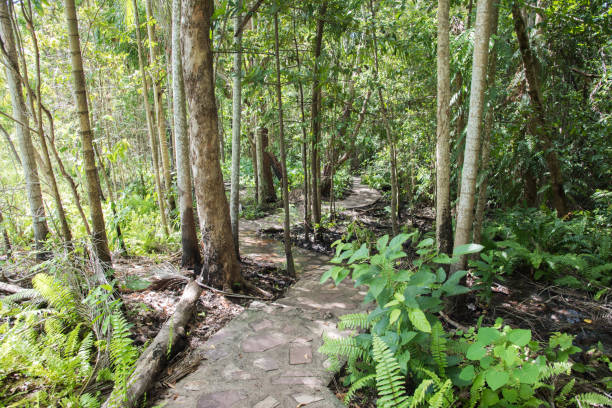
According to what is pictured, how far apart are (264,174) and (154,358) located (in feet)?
27.0

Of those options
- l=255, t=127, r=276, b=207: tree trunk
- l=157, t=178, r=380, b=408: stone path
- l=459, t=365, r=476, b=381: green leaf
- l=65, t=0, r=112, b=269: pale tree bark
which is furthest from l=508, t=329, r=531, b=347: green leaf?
l=255, t=127, r=276, b=207: tree trunk

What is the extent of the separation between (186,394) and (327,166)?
765 centimetres

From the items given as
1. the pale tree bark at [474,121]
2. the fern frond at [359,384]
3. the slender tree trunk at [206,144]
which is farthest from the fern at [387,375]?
the slender tree trunk at [206,144]

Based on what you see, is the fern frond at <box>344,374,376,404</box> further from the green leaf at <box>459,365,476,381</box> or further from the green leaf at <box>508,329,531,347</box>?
the green leaf at <box>508,329,531,347</box>

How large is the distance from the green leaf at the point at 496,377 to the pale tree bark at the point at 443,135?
1.86 metres

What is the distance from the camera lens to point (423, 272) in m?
2.40

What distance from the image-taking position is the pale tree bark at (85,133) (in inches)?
128

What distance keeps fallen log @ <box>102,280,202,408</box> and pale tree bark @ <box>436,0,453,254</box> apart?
2858 millimetres

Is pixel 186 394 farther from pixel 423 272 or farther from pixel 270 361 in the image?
pixel 423 272

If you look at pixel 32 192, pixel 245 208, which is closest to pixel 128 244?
pixel 32 192

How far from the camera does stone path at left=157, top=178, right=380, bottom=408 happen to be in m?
2.51

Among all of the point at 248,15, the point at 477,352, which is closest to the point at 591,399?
the point at 477,352

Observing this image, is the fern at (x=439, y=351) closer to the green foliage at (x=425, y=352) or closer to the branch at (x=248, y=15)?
the green foliage at (x=425, y=352)

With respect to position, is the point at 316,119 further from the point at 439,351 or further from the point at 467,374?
the point at 467,374
